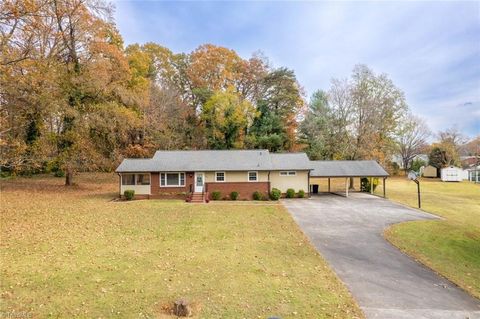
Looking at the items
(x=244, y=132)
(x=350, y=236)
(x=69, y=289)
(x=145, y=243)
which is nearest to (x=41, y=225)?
(x=145, y=243)

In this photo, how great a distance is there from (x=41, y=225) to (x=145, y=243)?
577 centimetres

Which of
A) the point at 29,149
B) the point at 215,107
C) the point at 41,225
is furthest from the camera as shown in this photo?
the point at 215,107

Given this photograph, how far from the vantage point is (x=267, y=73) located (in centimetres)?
4209

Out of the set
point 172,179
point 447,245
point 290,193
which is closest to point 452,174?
point 290,193

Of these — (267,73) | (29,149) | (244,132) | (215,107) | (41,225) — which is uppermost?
(267,73)

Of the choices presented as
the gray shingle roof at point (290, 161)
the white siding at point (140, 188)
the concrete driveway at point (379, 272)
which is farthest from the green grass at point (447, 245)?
the white siding at point (140, 188)

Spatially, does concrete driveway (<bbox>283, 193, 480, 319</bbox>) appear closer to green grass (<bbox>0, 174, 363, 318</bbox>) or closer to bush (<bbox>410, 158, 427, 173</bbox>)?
green grass (<bbox>0, 174, 363, 318</bbox>)

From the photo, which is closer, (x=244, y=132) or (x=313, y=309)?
(x=313, y=309)

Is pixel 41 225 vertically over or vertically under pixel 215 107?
under

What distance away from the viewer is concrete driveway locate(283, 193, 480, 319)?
285 inches

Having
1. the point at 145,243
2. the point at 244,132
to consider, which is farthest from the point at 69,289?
the point at 244,132

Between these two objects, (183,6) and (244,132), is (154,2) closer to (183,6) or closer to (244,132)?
(183,6)

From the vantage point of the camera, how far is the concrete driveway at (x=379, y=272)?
7227mm

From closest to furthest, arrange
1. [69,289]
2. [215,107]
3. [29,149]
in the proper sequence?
1. [69,289]
2. [29,149]
3. [215,107]
